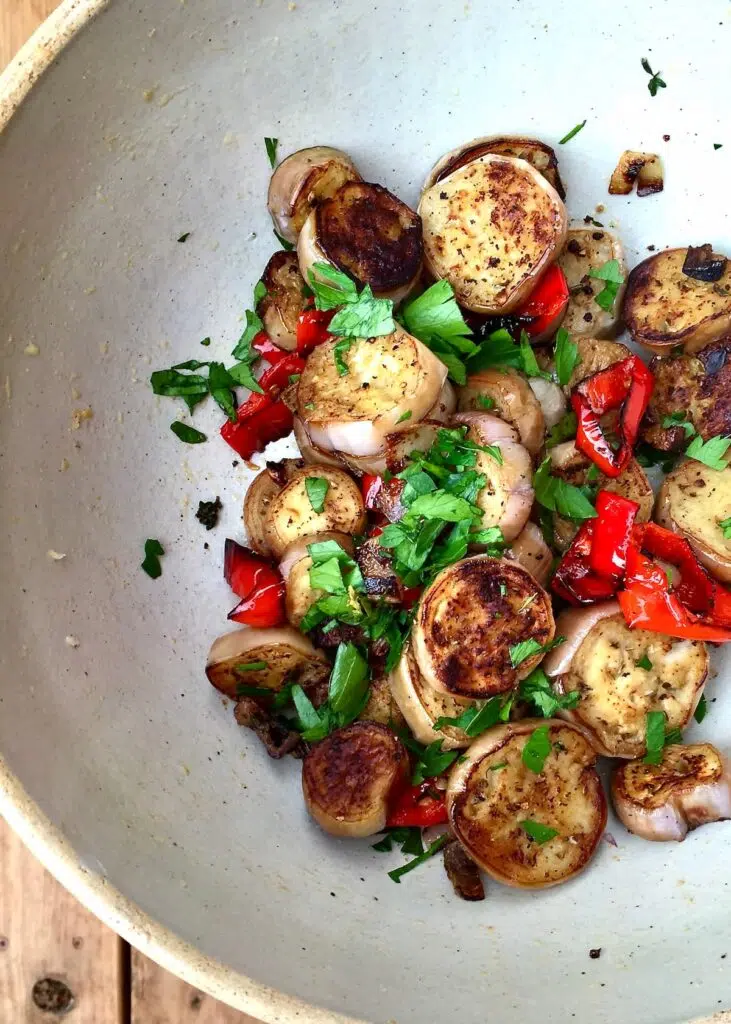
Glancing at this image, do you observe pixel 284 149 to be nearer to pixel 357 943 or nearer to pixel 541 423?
pixel 541 423

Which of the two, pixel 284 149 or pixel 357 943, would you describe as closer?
pixel 357 943

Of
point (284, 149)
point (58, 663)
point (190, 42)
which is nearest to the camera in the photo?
point (58, 663)

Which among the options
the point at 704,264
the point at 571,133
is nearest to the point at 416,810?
the point at 704,264

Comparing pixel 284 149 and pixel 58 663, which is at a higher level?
pixel 284 149

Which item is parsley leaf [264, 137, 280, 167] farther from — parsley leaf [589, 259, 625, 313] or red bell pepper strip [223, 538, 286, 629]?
red bell pepper strip [223, 538, 286, 629]

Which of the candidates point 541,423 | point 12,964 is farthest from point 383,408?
point 12,964

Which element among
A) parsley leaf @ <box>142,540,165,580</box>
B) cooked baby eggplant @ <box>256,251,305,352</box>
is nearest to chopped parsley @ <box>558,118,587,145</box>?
cooked baby eggplant @ <box>256,251,305,352</box>
